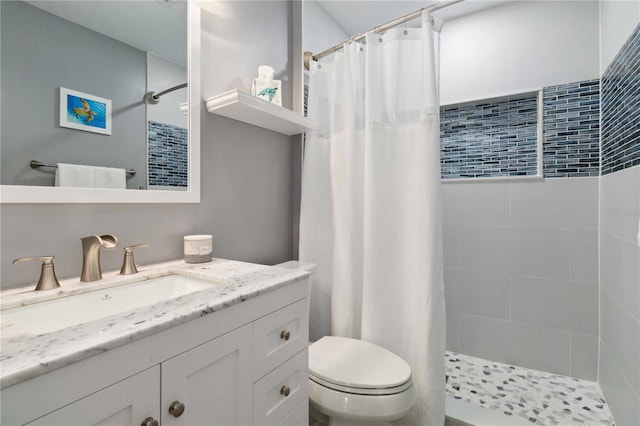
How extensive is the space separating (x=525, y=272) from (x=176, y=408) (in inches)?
84.6

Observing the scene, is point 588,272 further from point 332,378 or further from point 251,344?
point 251,344

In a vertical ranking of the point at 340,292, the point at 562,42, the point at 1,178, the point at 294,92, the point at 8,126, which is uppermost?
the point at 562,42

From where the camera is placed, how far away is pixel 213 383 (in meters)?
0.71

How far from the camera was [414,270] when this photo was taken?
1.39m

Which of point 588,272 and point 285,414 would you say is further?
point 588,272

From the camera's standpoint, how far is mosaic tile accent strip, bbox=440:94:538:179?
79.0 inches

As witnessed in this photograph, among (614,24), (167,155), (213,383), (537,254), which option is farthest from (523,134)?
(213,383)

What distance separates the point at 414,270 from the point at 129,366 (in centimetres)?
116

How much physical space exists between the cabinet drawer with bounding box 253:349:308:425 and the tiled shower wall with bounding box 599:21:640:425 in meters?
1.37

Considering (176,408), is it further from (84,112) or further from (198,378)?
(84,112)

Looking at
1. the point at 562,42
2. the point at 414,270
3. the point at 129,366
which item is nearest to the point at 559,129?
the point at 562,42

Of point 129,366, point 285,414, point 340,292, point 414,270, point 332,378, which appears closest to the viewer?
point 129,366

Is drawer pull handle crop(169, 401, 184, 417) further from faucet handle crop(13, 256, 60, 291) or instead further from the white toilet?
the white toilet

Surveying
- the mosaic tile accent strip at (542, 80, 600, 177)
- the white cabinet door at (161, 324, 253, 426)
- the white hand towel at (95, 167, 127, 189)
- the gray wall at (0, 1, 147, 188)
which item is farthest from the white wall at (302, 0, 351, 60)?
the white cabinet door at (161, 324, 253, 426)
